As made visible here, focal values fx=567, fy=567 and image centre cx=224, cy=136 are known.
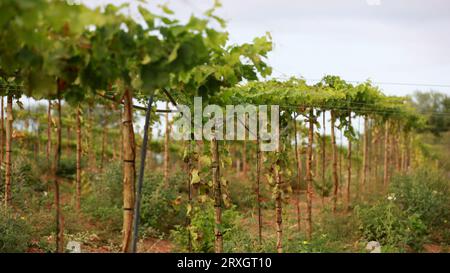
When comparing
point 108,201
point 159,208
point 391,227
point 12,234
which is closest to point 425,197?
point 391,227

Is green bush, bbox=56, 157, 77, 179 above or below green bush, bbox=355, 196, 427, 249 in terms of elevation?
above

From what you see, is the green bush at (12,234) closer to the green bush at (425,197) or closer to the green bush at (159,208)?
the green bush at (159,208)

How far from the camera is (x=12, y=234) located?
722 cm

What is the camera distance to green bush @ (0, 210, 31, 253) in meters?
7.23

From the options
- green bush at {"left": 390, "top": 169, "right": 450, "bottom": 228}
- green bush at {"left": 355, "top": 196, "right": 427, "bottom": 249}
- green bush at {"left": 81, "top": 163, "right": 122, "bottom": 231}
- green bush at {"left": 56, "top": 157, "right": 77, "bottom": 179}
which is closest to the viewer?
green bush at {"left": 355, "top": 196, "right": 427, "bottom": 249}

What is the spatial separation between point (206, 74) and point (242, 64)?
589 mm

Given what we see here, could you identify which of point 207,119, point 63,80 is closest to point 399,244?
point 207,119

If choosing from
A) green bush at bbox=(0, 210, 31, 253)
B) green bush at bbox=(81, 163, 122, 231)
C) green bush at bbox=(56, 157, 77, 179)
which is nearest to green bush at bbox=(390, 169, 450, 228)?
green bush at bbox=(81, 163, 122, 231)

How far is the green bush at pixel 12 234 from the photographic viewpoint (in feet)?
23.7

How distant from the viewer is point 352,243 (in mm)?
9180

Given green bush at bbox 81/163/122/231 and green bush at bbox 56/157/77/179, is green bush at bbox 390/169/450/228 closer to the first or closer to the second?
green bush at bbox 81/163/122/231

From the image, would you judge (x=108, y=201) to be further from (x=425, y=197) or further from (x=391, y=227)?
(x=425, y=197)

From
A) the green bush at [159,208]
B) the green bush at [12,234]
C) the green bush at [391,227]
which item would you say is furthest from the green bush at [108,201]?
the green bush at [391,227]
